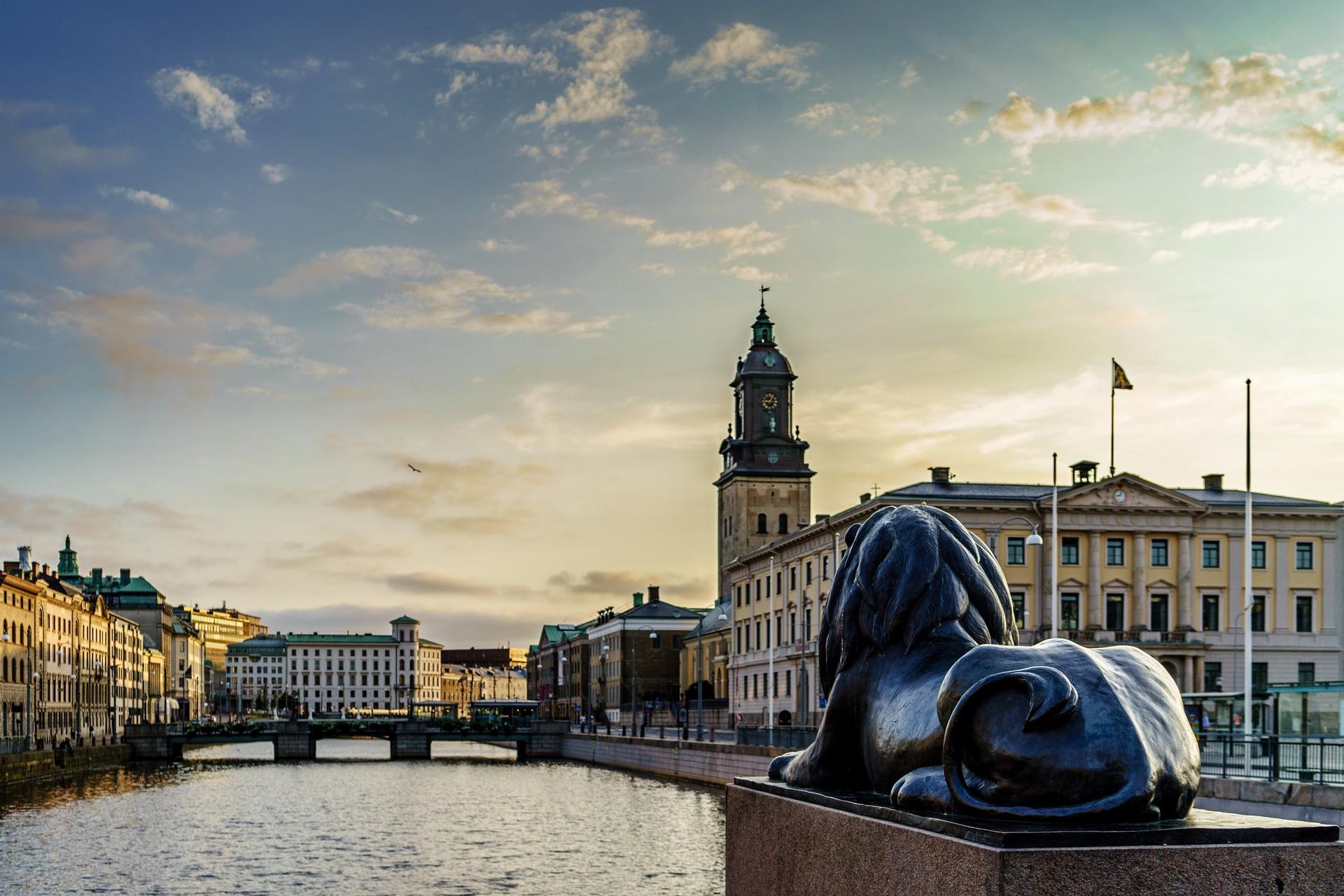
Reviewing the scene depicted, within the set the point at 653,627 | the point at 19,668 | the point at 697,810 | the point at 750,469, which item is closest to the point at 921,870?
the point at 697,810

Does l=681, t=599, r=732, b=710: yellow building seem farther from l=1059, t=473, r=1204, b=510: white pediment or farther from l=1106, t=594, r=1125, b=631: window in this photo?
l=1059, t=473, r=1204, b=510: white pediment

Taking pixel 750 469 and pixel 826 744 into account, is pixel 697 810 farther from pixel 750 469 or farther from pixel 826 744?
pixel 750 469

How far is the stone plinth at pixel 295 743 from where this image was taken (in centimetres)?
11488

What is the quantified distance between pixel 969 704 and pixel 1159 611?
251 ft

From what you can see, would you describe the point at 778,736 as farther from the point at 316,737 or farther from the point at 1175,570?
the point at 316,737

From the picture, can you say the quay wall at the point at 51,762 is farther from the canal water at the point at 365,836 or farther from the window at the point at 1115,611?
the window at the point at 1115,611

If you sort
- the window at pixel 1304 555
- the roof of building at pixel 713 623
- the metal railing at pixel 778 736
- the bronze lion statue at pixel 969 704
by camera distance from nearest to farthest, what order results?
the bronze lion statue at pixel 969 704 < the metal railing at pixel 778 736 < the window at pixel 1304 555 < the roof of building at pixel 713 623

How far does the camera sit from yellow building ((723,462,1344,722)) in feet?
252

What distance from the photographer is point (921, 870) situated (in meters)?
6.59

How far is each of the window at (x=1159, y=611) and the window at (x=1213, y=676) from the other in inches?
117

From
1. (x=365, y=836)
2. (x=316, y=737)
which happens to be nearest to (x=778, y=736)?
(x=365, y=836)

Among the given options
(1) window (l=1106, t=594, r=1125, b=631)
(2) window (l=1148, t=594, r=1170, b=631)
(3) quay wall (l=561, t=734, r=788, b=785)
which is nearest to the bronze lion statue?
(3) quay wall (l=561, t=734, r=788, b=785)

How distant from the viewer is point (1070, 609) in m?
77.9

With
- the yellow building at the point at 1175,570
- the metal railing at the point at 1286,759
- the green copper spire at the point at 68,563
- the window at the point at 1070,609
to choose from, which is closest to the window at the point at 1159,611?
the yellow building at the point at 1175,570
